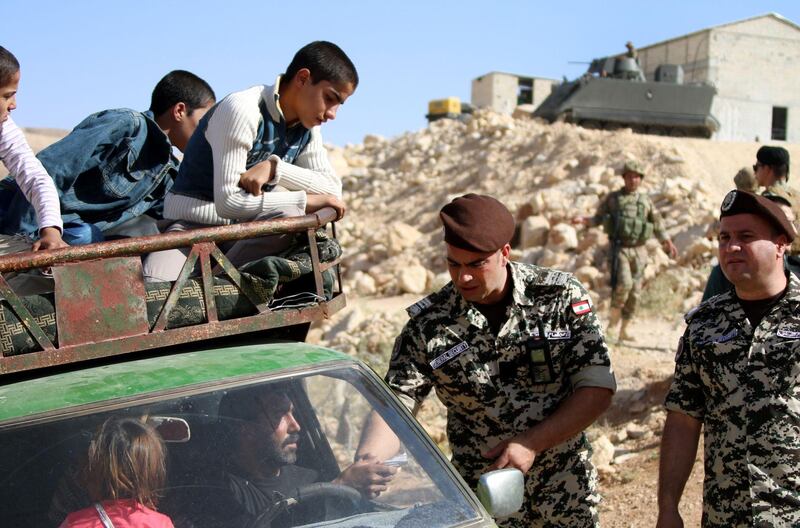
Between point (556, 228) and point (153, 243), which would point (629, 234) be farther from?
point (153, 243)

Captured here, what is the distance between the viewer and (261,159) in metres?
3.41

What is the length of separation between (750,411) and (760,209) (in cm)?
64

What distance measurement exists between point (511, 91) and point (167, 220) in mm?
33215

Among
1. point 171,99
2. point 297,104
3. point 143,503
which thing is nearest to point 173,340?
point 143,503

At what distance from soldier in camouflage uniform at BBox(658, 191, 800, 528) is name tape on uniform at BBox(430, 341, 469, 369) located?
28.2 inches

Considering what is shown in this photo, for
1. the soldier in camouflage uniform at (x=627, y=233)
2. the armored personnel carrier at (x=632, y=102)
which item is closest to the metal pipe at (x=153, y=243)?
the soldier in camouflage uniform at (x=627, y=233)

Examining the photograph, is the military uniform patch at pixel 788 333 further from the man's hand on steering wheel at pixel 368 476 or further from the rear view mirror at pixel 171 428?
the rear view mirror at pixel 171 428

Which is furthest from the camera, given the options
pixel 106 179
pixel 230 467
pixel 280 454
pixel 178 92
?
pixel 178 92

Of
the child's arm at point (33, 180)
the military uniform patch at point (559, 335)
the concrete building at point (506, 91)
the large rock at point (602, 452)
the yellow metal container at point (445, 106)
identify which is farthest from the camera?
the concrete building at point (506, 91)

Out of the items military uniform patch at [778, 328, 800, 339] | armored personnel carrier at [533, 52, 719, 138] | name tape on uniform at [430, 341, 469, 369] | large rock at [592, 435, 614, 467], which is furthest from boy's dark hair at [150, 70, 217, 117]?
armored personnel carrier at [533, 52, 719, 138]

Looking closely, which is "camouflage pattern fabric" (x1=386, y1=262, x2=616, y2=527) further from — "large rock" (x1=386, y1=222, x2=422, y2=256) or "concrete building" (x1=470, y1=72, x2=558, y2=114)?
"concrete building" (x1=470, y1=72, x2=558, y2=114)

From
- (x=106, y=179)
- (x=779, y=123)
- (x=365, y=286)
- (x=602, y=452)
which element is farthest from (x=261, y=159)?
(x=779, y=123)

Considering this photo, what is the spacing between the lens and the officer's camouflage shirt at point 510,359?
10.6 ft

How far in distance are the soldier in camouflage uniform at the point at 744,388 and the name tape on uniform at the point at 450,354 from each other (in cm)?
72
